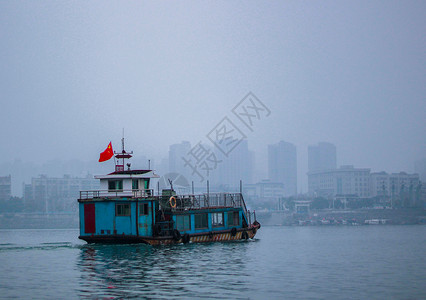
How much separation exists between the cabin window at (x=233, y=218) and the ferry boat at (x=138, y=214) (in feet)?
8.90

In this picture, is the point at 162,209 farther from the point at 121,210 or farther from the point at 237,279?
the point at 237,279

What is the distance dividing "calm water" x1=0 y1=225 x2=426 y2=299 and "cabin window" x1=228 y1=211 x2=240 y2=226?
7.91 meters

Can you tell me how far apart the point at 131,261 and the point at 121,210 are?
1017 cm

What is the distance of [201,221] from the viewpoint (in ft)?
195

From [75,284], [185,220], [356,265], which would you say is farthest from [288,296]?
[185,220]

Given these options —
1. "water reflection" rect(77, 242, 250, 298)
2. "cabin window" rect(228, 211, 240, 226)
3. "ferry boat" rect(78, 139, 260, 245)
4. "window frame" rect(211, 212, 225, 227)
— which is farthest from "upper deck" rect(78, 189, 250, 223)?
"water reflection" rect(77, 242, 250, 298)

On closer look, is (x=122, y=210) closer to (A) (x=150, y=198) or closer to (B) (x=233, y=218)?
(A) (x=150, y=198)

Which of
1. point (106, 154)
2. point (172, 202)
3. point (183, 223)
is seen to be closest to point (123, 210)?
point (172, 202)

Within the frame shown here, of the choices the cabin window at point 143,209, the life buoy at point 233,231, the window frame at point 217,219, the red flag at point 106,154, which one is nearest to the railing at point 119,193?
the cabin window at point 143,209

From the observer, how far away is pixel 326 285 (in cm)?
3356

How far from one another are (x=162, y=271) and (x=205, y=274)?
276cm

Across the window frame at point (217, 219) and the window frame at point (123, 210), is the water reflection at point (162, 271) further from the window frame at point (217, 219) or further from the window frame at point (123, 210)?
the window frame at point (217, 219)

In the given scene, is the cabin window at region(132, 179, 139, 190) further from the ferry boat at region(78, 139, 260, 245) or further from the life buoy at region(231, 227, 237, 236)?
the life buoy at region(231, 227, 237, 236)

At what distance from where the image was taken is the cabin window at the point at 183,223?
56.8 meters
